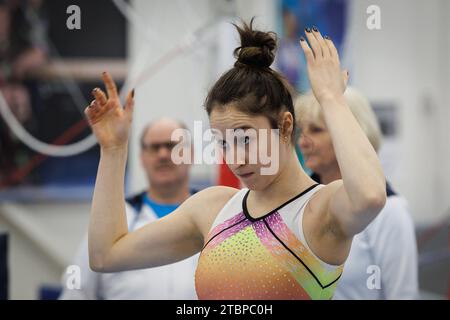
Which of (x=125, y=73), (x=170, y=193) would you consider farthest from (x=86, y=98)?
(x=170, y=193)

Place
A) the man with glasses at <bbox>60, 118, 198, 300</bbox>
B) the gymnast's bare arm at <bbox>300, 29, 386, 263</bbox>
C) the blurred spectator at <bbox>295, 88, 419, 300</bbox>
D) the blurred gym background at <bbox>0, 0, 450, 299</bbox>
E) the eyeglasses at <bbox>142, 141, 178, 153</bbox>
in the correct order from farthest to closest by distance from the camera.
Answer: the blurred gym background at <bbox>0, 0, 450, 299</bbox> → the eyeglasses at <bbox>142, 141, 178, 153</bbox> → the man with glasses at <bbox>60, 118, 198, 300</bbox> → the blurred spectator at <bbox>295, 88, 419, 300</bbox> → the gymnast's bare arm at <bbox>300, 29, 386, 263</bbox>

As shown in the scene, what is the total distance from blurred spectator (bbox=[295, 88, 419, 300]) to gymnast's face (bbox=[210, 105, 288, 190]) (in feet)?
1.04

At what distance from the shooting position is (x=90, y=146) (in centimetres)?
300

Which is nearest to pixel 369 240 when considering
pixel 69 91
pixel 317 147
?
pixel 317 147

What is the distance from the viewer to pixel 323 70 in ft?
2.79

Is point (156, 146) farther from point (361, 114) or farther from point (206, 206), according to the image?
point (206, 206)

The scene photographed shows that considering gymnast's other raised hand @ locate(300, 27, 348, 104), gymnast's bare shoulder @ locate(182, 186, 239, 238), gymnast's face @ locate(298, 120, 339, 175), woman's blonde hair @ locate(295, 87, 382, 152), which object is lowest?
gymnast's bare shoulder @ locate(182, 186, 239, 238)

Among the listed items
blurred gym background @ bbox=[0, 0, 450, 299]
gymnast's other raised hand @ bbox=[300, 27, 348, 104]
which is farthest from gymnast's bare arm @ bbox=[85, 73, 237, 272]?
blurred gym background @ bbox=[0, 0, 450, 299]

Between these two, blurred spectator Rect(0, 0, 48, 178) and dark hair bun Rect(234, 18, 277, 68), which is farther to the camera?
blurred spectator Rect(0, 0, 48, 178)

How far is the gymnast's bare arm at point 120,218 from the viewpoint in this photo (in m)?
0.99

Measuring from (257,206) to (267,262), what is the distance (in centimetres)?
8

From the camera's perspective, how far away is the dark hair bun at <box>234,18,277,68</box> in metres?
0.93

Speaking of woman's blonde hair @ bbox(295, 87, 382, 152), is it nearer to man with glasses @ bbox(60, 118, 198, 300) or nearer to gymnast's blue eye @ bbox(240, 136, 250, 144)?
man with glasses @ bbox(60, 118, 198, 300)

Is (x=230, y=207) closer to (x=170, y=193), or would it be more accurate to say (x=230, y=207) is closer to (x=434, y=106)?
(x=170, y=193)
